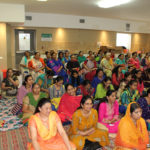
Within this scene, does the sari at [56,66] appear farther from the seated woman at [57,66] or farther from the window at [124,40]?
the window at [124,40]

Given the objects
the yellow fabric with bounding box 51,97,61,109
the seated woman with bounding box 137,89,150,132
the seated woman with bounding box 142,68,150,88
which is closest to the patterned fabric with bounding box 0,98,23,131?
the yellow fabric with bounding box 51,97,61,109

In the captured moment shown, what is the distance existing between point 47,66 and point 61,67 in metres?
0.47

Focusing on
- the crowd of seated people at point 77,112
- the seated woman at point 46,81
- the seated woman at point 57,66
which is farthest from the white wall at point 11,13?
the seated woman at point 46,81

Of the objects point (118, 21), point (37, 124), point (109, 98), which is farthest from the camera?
point (118, 21)

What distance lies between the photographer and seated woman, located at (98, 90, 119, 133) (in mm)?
3268

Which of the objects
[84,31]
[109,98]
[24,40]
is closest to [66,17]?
[84,31]

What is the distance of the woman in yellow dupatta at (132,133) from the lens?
7.54 ft

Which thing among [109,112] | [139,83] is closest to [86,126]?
[109,112]

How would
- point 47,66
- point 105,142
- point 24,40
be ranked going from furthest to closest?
point 24,40 → point 47,66 → point 105,142

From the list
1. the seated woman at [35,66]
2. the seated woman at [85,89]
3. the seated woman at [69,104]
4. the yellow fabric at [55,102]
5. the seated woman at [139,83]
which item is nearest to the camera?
the seated woman at [69,104]

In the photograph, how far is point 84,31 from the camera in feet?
30.4

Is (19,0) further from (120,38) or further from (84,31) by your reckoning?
(120,38)

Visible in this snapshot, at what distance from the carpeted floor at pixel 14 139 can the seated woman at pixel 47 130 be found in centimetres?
63

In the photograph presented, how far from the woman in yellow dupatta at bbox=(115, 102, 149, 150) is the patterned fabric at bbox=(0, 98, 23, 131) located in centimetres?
197
